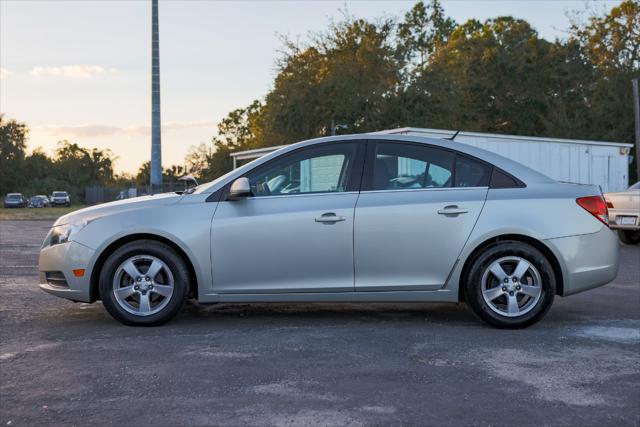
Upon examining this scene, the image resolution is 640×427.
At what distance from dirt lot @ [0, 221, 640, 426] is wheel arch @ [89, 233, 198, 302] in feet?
1.06

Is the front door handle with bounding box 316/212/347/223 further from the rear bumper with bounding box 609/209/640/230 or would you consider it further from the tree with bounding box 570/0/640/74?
the tree with bounding box 570/0/640/74

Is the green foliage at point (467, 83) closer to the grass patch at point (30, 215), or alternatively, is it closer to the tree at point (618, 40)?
the tree at point (618, 40)

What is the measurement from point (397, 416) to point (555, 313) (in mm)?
3841

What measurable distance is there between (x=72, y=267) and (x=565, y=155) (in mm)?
21775

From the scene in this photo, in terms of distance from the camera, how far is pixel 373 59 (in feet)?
135

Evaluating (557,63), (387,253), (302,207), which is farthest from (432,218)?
(557,63)

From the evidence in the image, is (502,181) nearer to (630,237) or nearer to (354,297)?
(354,297)

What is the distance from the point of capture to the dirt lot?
4.10 metres

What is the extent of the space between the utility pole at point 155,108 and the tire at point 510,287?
1731cm

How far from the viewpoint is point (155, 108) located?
967 inches

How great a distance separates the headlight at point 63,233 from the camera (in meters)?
6.61

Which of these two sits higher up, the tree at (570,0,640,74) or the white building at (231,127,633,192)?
the tree at (570,0,640,74)

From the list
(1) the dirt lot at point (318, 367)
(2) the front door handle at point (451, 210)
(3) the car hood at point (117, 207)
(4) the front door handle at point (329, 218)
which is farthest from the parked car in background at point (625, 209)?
(3) the car hood at point (117, 207)

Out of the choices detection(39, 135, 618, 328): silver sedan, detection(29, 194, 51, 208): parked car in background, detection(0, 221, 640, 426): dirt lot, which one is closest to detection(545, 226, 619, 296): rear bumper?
detection(39, 135, 618, 328): silver sedan
